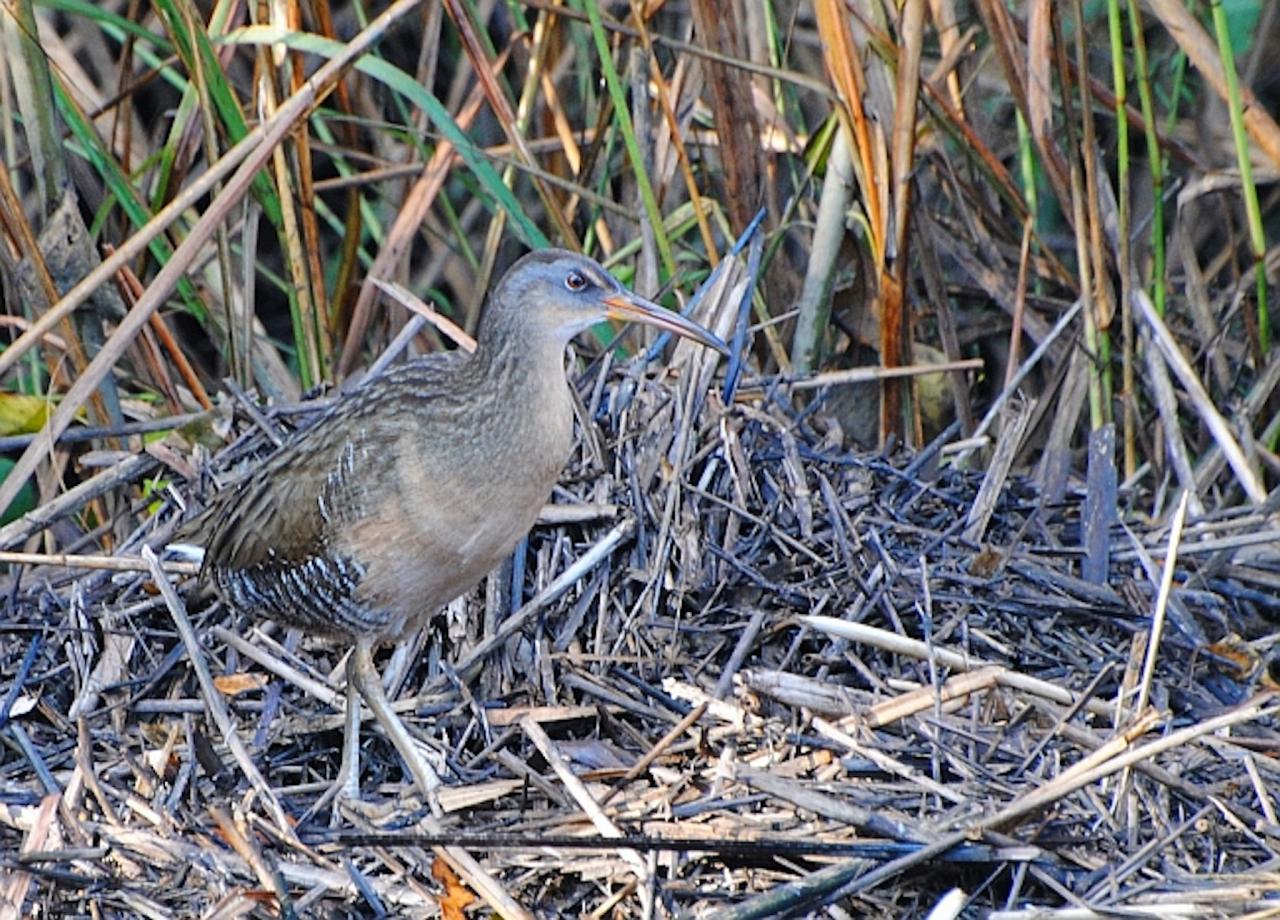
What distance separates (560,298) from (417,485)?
0.48 metres

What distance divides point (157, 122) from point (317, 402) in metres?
1.43

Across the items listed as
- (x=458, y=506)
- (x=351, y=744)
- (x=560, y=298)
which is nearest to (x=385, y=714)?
(x=351, y=744)

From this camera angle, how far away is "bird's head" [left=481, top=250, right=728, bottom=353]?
3857 mm

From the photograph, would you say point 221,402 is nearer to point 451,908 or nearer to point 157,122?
point 157,122

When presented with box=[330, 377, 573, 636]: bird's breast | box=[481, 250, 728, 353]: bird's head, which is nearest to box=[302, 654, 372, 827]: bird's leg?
box=[330, 377, 573, 636]: bird's breast

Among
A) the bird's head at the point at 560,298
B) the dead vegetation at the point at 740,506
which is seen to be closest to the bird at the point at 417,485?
the bird's head at the point at 560,298

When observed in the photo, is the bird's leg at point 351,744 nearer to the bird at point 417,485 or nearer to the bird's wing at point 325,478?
the bird at point 417,485

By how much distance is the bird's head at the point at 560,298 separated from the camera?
152 inches

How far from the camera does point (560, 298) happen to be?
388 cm

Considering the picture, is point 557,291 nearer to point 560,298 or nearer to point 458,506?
point 560,298

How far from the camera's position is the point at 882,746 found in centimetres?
357

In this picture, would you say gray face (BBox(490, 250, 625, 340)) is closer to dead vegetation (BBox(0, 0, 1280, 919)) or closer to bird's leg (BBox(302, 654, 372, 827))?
dead vegetation (BBox(0, 0, 1280, 919))

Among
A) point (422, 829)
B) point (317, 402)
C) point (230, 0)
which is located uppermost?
point (230, 0)

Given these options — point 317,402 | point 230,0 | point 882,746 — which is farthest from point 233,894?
point 230,0
